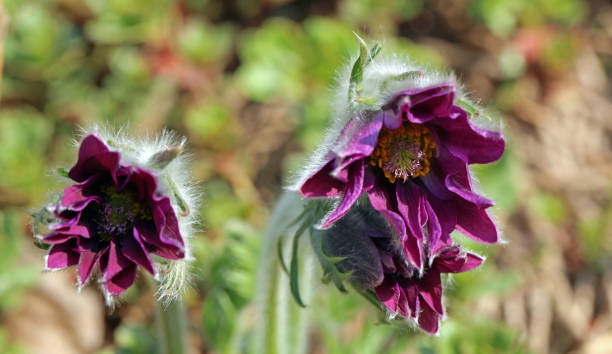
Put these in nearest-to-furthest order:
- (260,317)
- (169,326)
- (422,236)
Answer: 1. (422,236)
2. (169,326)
3. (260,317)

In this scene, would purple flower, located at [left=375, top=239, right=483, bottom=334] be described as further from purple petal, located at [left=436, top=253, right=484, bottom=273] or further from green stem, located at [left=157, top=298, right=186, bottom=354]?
green stem, located at [left=157, top=298, right=186, bottom=354]

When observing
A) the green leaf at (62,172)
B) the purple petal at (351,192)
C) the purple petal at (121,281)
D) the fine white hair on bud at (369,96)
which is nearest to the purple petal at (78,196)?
the green leaf at (62,172)


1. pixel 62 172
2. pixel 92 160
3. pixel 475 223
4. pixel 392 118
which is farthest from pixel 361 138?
pixel 62 172

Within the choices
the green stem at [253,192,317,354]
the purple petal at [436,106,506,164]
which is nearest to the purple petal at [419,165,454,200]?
the purple petal at [436,106,506,164]

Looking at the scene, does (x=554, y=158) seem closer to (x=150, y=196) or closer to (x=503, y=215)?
(x=503, y=215)

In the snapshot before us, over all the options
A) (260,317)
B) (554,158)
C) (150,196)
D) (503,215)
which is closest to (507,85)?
(554,158)

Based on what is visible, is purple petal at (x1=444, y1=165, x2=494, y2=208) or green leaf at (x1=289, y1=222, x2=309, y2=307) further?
green leaf at (x1=289, y1=222, x2=309, y2=307)
